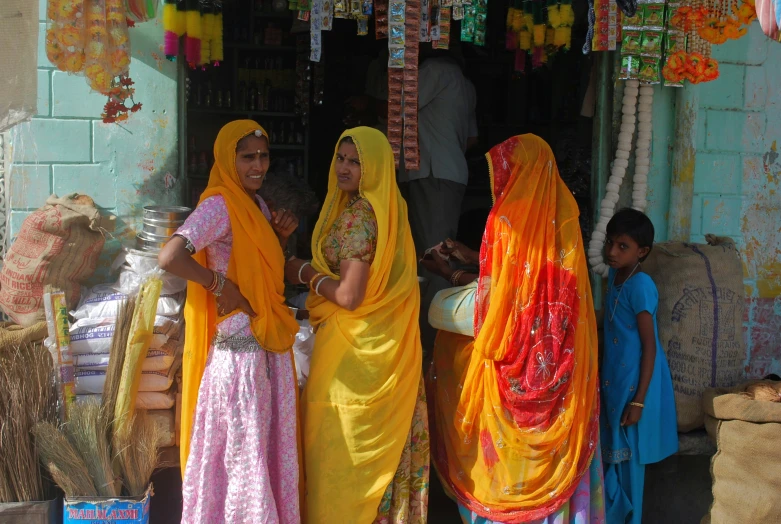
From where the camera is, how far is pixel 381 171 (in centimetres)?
311

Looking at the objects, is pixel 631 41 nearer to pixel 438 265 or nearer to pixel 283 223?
pixel 438 265

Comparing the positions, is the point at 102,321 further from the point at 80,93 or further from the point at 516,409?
the point at 516,409

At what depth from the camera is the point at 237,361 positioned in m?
3.01

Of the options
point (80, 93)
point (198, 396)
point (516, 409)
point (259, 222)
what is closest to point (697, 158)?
point (516, 409)

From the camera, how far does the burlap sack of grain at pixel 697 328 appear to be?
371 cm

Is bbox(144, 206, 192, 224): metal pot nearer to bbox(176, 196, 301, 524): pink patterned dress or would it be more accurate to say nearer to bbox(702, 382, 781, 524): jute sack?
bbox(176, 196, 301, 524): pink patterned dress

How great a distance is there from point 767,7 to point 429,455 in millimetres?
2072

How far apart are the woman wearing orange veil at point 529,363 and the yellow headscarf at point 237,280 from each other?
80cm

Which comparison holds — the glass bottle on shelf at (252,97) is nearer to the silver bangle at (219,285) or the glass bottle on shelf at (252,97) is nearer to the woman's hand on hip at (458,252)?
the woman's hand on hip at (458,252)

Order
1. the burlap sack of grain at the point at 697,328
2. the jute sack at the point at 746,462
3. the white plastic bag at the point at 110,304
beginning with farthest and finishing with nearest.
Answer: the burlap sack of grain at the point at 697,328 < the white plastic bag at the point at 110,304 < the jute sack at the point at 746,462

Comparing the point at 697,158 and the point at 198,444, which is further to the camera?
the point at 697,158

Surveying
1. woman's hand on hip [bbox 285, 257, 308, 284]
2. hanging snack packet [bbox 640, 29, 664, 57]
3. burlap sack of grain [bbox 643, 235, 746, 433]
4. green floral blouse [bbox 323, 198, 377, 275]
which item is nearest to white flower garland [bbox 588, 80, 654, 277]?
hanging snack packet [bbox 640, 29, 664, 57]

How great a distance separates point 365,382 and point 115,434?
1047mm

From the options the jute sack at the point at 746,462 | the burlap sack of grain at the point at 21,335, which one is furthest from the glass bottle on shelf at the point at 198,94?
the jute sack at the point at 746,462
